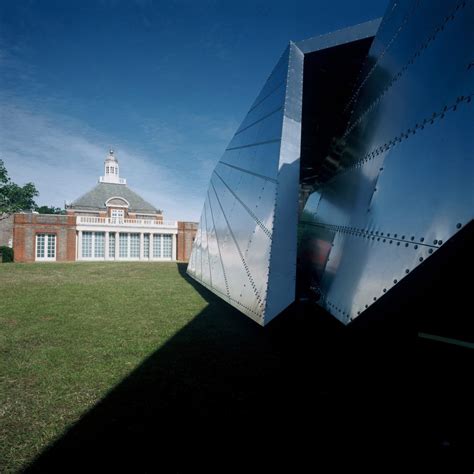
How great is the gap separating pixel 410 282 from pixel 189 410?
2.46 metres

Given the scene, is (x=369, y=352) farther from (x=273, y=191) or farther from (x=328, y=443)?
(x=273, y=191)

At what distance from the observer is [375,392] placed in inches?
153

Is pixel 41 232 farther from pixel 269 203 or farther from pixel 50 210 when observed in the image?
pixel 50 210

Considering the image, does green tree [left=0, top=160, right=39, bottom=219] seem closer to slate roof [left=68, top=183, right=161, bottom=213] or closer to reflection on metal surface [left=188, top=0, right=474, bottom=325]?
slate roof [left=68, top=183, right=161, bottom=213]

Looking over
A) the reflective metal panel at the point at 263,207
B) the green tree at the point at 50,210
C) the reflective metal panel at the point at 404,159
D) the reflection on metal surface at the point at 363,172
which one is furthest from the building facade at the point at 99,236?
the green tree at the point at 50,210

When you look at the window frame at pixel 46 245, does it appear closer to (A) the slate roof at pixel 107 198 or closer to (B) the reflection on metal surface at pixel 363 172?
(A) the slate roof at pixel 107 198

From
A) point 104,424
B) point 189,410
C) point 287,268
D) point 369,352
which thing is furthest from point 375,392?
point 104,424

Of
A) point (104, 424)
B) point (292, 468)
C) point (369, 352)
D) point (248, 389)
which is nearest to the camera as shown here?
point (292, 468)

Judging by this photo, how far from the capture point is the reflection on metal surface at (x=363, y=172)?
222cm

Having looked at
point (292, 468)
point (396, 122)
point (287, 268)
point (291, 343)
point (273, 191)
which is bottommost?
point (291, 343)

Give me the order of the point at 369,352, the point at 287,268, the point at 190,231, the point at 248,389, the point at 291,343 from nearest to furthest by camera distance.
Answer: the point at 248,389
the point at 287,268
the point at 369,352
the point at 291,343
the point at 190,231

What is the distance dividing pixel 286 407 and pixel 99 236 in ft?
111

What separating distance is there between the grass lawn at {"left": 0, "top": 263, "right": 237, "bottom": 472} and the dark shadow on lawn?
246 millimetres

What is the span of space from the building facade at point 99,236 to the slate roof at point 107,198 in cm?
28
